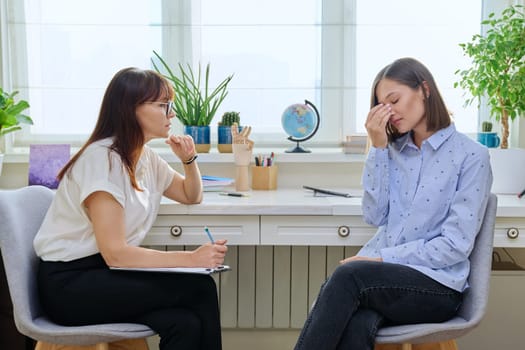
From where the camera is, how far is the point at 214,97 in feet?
9.30

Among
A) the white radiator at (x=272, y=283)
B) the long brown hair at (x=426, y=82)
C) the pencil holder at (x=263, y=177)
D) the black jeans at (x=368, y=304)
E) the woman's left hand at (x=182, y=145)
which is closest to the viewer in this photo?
the black jeans at (x=368, y=304)

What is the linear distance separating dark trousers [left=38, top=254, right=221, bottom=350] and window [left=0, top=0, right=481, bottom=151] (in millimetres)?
1107

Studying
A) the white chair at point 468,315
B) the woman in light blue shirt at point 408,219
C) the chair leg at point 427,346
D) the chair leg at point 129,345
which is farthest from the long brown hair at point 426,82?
the chair leg at point 129,345

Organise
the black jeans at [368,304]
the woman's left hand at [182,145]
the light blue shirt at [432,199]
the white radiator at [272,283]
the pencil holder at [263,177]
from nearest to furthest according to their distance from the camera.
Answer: the black jeans at [368,304], the light blue shirt at [432,199], the woman's left hand at [182,145], the pencil holder at [263,177], the white radiator at [272,283]

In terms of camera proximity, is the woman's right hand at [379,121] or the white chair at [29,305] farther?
the woman's right hand at [379,121]

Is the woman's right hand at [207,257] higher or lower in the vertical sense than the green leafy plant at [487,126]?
lower

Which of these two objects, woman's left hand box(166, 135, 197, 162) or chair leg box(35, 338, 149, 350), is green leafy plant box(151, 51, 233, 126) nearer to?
woman's left hand box(166, 135, 197, 162)

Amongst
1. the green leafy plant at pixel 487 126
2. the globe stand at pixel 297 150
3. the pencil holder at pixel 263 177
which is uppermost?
the green leafy plant at pixel 487 126

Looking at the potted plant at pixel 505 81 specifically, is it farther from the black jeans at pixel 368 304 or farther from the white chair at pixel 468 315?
the black jeans at pixel 368 304

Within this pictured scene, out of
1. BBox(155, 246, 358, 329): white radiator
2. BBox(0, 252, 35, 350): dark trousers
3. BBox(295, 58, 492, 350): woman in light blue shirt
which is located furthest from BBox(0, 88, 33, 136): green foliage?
BBox(295, 58, 492, 350): woman in light blue shirt

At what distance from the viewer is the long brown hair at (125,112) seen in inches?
73.7

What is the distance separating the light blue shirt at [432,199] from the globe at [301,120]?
2.16 feet

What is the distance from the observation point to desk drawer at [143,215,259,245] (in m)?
2.20

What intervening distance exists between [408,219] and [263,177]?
0.82m
